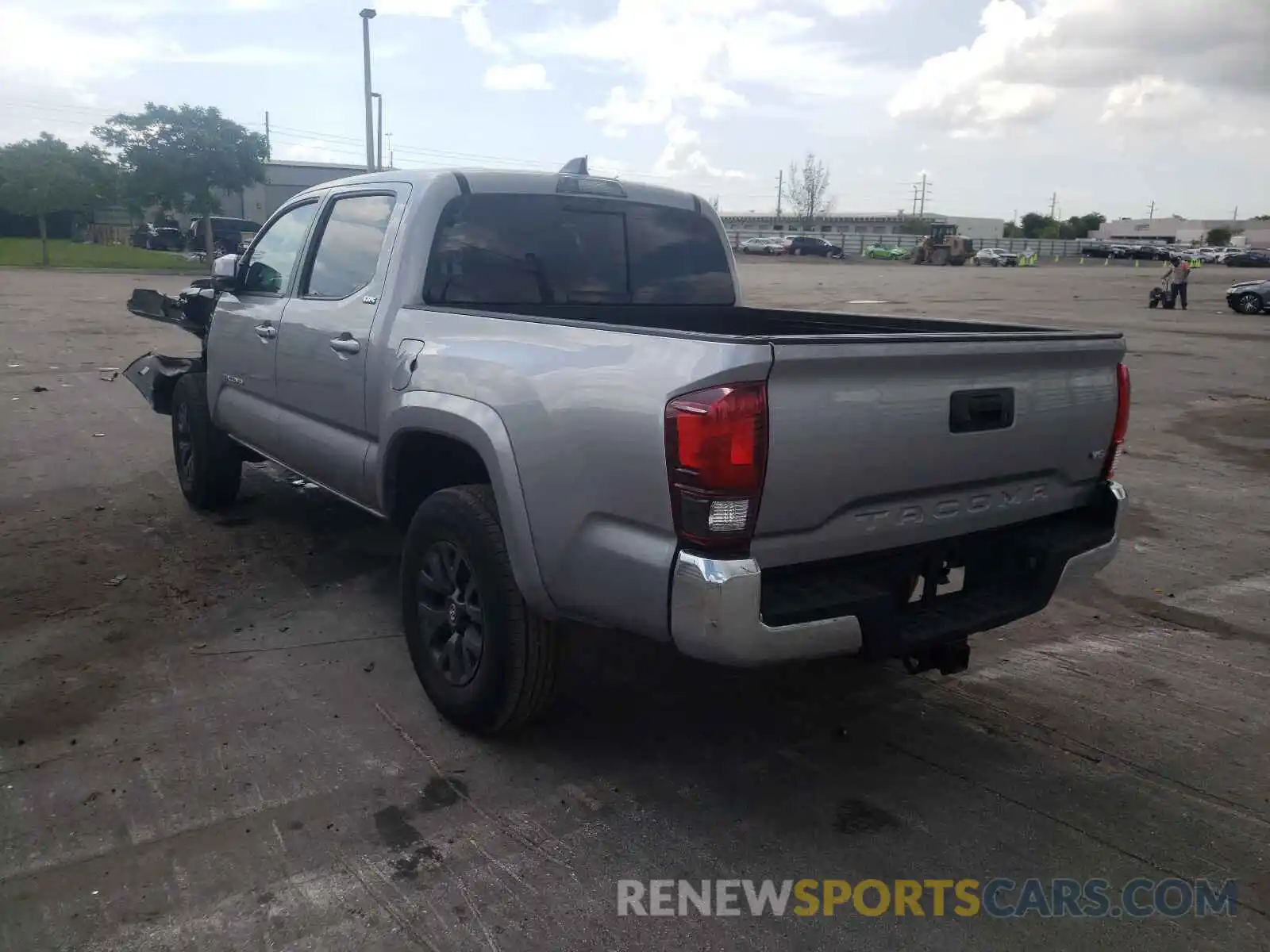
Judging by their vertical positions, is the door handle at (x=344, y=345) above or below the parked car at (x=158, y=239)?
below

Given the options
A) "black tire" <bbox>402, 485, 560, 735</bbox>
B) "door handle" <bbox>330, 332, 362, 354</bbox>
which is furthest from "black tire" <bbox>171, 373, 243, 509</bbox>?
"black tire" <bbox>402, 485, 560, 735</bbox>

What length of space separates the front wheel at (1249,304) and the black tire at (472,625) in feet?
100

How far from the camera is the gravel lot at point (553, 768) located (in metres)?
2.81

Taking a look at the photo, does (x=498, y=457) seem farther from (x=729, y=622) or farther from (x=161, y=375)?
(x=161, y=375)

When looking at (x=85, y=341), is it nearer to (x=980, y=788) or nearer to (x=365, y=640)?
(x=365, y=640)

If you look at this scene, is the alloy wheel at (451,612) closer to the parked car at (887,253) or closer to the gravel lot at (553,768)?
the gravel lot at (553,768)

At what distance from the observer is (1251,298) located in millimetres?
28391

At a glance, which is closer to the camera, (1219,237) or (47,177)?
(47,177)

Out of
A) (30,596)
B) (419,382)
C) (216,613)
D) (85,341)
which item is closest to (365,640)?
(216,613)

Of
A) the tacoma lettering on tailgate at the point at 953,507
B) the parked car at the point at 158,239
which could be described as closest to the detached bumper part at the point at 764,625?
the tacoma lettering on tailgate at the point at 953,507

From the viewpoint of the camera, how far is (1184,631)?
16.6ft

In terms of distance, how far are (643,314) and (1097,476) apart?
2.14 metres

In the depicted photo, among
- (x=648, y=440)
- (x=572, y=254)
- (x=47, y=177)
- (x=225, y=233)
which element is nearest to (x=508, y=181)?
(x=572, y=254)
